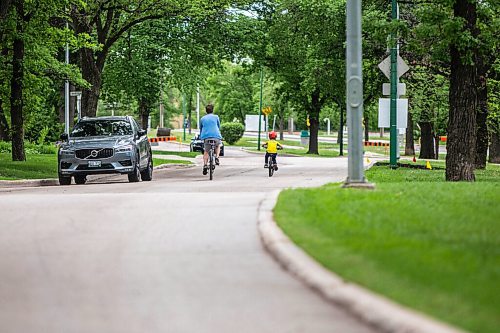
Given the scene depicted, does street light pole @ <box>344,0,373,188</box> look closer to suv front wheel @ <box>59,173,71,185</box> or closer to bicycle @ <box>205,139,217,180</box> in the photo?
bicycle @ <box>205,139,217,180</box>

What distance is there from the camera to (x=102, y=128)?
24125mm

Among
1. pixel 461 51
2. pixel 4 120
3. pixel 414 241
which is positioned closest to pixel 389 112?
pixel 461 51

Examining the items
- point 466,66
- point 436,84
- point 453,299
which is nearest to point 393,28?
point 466,66

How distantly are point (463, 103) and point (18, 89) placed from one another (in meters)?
16.3

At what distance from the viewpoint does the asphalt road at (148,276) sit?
21.8ft

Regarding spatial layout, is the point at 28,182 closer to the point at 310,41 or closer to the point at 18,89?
the point at 18,89

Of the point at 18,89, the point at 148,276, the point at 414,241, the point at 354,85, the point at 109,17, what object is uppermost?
the point at 109,17

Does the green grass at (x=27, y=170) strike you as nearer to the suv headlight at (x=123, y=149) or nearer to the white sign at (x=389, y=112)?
the suv headlight at (x=123, y=149)

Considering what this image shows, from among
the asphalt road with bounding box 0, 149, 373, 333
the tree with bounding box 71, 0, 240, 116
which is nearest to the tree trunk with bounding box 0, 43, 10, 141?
the tree with bounding box 71, 0, 240, 116

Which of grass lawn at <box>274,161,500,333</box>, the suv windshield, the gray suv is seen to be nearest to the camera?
grass lawn at <box>274,161,500,333</box>

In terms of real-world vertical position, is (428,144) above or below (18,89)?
below

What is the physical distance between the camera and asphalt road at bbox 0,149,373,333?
6641mm

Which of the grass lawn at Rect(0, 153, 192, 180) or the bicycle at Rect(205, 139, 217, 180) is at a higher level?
the bicycle at Rect(205, 139, 217, 180)

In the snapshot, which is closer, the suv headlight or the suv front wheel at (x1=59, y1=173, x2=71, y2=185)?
the suv headlight
